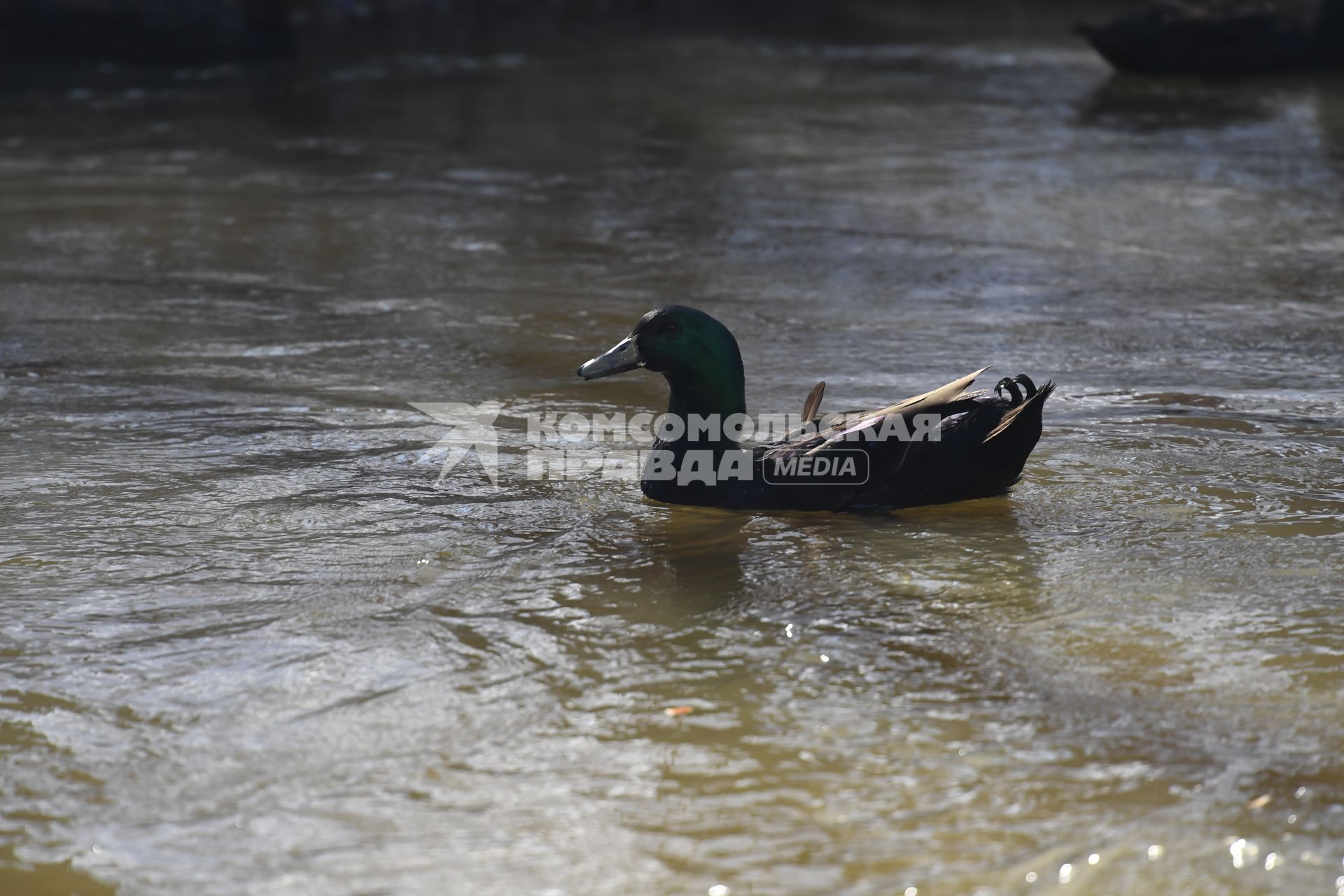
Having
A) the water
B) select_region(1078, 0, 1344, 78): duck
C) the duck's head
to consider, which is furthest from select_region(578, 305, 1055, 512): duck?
select_region(1078, 0, 1344, 78): duck

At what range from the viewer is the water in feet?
11.0

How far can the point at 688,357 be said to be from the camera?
5074 mm

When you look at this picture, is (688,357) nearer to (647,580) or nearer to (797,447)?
(797,447)

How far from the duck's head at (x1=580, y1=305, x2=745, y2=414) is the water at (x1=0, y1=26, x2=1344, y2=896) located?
43 cm

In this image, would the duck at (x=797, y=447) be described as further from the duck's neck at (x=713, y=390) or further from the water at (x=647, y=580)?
the water at (x=647, y=580)

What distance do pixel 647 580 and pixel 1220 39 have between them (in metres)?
15.6

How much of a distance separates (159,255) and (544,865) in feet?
24.2

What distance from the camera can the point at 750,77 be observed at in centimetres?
1909

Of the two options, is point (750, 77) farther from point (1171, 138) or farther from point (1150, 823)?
point (1150, 823)

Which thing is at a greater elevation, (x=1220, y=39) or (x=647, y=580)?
(x=1220, y=39)

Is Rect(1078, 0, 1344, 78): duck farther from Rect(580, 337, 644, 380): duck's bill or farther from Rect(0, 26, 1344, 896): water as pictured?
Rect(580, 337, 644, 380): duck's bill

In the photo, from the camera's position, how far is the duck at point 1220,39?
58.3 feet

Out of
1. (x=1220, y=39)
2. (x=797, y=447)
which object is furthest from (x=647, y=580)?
(x=1220, y=39)

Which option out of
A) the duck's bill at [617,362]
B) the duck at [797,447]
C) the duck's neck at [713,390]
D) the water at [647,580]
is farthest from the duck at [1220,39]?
the duck's bill at [617,362]
